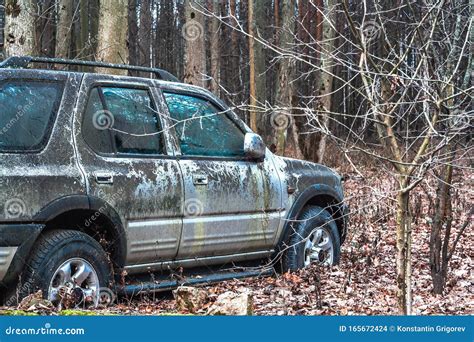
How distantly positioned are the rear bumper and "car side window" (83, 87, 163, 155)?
39.2 inches

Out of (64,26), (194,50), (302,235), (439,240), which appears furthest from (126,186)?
(64,26)

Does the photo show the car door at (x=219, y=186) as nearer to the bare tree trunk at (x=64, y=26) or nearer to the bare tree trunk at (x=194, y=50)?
the bare tree trunk at (x=194, y=50)

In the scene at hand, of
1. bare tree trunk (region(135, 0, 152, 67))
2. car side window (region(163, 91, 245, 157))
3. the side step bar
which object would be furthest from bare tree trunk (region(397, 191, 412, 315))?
bare tree trunk (region(135, 0, 152, 67))

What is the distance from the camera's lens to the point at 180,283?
7.34 m

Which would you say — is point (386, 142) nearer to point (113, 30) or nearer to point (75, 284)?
point (75, 284)

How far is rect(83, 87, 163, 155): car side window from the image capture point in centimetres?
695

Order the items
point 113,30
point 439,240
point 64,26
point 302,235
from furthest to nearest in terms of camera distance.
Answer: point 64,26, point 113,30, point 302,235, point 439,240

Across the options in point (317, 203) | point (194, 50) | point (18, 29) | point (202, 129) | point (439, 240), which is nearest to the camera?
point (439, 240)

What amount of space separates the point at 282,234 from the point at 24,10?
16.0 feet

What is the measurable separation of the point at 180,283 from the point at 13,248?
1.70 metres

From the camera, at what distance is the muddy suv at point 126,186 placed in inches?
248

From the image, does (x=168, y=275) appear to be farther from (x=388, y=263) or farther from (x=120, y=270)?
(x=388, y=263)

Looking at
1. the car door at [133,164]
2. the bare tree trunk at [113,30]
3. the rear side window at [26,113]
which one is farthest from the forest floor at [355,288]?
the bare tree trunk at [113,30]

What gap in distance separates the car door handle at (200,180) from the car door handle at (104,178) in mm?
907
